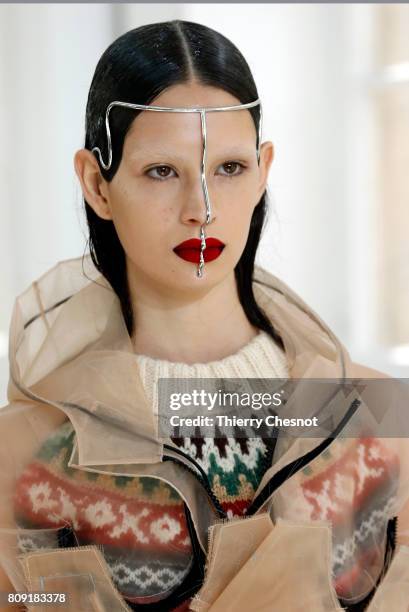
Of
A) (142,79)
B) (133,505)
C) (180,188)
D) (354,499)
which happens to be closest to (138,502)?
(133,505)

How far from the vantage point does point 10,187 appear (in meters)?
1.12

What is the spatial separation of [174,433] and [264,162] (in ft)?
1.17

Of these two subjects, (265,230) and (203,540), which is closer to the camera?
(203,540)

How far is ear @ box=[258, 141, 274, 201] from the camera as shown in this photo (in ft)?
3.55

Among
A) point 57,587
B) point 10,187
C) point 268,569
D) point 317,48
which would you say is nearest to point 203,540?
point 268,569

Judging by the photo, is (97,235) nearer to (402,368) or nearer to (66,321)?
(66,321)

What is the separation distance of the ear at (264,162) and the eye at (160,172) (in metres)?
0.14

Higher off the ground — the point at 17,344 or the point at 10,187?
the point at 10,187

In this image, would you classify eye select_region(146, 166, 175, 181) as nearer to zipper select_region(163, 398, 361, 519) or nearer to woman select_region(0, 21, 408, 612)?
woman select_region(0, 21, 408, 612)

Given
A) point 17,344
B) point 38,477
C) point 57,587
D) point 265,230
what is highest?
point 265,230

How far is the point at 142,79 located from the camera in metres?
0.99

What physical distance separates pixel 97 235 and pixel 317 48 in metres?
0.38

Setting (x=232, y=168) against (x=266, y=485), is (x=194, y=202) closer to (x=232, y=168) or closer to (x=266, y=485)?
(x=232, y=168)

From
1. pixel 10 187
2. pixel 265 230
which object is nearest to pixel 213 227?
pixel 265 230
